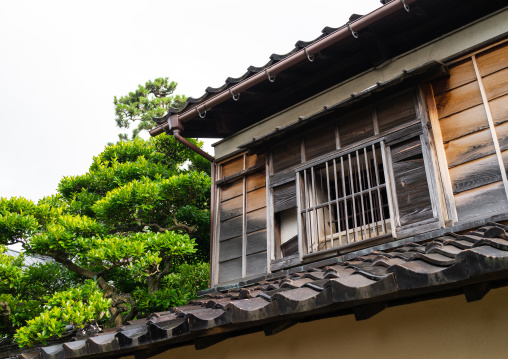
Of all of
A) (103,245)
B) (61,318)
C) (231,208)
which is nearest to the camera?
(61,318)

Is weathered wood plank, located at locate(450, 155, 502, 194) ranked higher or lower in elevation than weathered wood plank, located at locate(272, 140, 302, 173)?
lower

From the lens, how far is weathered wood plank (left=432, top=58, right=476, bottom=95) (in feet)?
21.4

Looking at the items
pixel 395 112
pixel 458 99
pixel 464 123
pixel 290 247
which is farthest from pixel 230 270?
pixel 458 99

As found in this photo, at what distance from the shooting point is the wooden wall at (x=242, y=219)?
8.20m

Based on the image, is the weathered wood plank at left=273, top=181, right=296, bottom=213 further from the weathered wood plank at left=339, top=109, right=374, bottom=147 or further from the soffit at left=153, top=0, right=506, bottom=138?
the soffit at left=153, top=0, right=506, bottom=138

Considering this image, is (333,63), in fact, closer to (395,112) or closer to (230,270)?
(395,112)

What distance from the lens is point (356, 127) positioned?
7.30m

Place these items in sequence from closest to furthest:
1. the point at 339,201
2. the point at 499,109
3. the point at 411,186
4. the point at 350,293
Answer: the point at 350,293 < the point at 499,109 < the point at 411,186 < the point at 339,201

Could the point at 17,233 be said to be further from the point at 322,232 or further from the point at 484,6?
the point at 484,6

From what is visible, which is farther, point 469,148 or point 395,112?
point 395,112

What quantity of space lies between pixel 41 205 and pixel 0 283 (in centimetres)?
158

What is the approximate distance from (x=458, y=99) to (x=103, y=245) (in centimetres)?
578

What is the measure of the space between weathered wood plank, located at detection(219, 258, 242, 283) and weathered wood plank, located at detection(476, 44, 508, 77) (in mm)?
4845

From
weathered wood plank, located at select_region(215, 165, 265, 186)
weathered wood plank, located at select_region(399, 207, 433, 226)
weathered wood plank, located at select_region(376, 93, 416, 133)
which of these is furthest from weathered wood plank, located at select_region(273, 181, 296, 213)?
weathered wood plank, located at select_region(399, 207, 433, 226)
